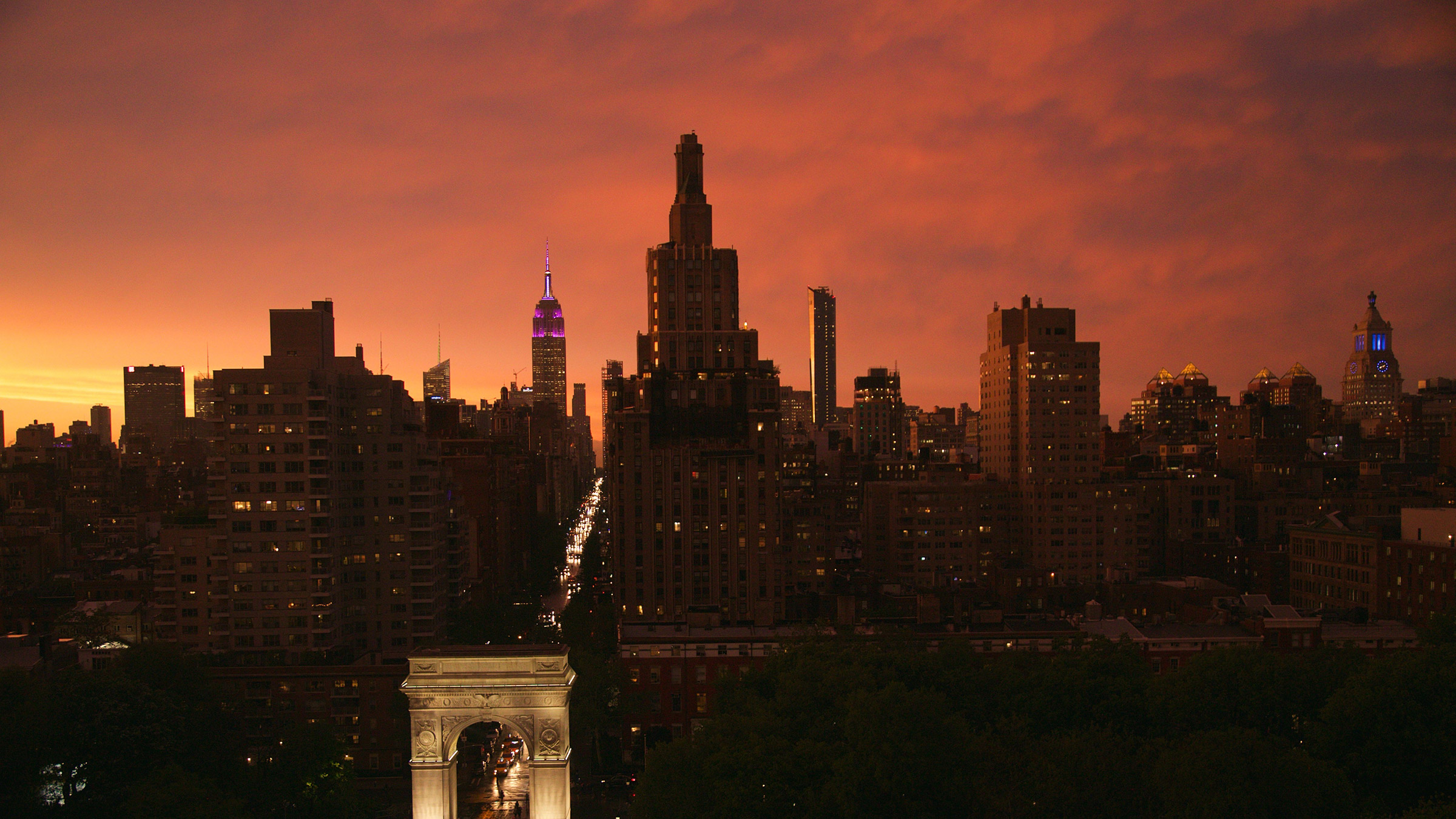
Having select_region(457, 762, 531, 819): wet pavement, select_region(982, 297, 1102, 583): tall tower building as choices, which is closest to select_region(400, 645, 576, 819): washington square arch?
select_region(457, 762, 531, 819): wet pavement

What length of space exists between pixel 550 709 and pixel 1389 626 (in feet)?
174

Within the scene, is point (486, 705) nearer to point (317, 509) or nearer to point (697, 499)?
point (317, 509)

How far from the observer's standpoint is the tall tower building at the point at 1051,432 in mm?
106062

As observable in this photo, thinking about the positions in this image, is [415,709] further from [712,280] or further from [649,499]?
[712,280]

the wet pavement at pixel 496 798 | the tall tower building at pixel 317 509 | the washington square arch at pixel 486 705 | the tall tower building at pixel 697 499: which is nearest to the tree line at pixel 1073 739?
the washington square arch at pixel 486 705

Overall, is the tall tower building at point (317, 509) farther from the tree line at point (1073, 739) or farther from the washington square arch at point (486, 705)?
the washington square arch at point (486, 705)

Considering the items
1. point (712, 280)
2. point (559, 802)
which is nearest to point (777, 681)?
point (559, 802)

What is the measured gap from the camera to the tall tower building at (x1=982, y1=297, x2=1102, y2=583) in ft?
348

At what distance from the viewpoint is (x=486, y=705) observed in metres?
37.8

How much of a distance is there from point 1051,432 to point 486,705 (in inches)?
3239

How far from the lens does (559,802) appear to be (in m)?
37.4

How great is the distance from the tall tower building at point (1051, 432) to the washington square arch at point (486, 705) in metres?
77.7

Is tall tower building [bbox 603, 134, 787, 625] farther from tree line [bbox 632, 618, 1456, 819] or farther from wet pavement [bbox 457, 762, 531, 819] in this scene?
tree line [bbox 632, 618, 1456, 819]

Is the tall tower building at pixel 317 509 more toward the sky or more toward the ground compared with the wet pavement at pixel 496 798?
more toward the sky
